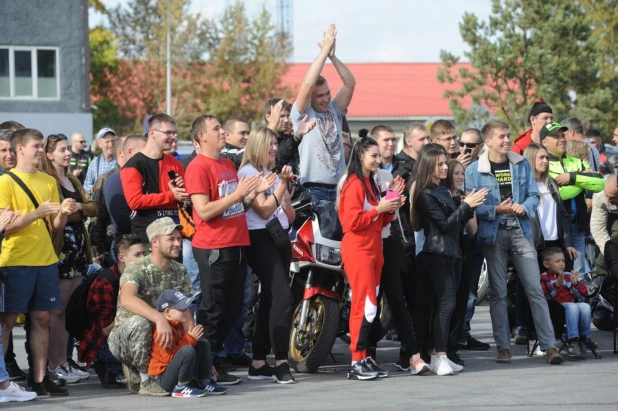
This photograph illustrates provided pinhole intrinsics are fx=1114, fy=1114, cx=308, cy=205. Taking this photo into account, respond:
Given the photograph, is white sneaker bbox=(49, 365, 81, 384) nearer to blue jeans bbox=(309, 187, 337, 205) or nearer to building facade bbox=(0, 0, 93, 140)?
blue jeans bbox=(309, 187, 337, 205)

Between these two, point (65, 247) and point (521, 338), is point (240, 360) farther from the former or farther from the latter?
point (521, 338)

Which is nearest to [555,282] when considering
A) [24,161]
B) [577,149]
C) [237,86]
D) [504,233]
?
[504,233]

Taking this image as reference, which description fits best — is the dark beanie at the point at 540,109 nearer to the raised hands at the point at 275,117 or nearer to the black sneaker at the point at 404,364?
the raised hands at the point at 275,117

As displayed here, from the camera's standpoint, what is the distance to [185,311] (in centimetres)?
879

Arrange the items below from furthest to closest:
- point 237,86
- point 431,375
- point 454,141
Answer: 1. point 237,86
2. point 454,141
3. point 431,375

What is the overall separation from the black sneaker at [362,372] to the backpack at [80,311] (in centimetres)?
213

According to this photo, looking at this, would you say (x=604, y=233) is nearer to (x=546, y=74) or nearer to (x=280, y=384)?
(x=280, y=384)

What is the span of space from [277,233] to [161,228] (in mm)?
1062

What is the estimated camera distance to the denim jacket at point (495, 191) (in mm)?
10398

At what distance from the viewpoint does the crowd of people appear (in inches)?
348

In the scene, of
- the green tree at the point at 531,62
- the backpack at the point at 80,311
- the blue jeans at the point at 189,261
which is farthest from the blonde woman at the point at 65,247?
the green tree at the point at 531,62

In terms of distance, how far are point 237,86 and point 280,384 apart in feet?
120

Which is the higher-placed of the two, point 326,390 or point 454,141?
point 454,141

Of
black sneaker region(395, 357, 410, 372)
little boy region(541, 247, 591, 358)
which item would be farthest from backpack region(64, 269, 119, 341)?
little boy region(541, 247, 591, 358)
